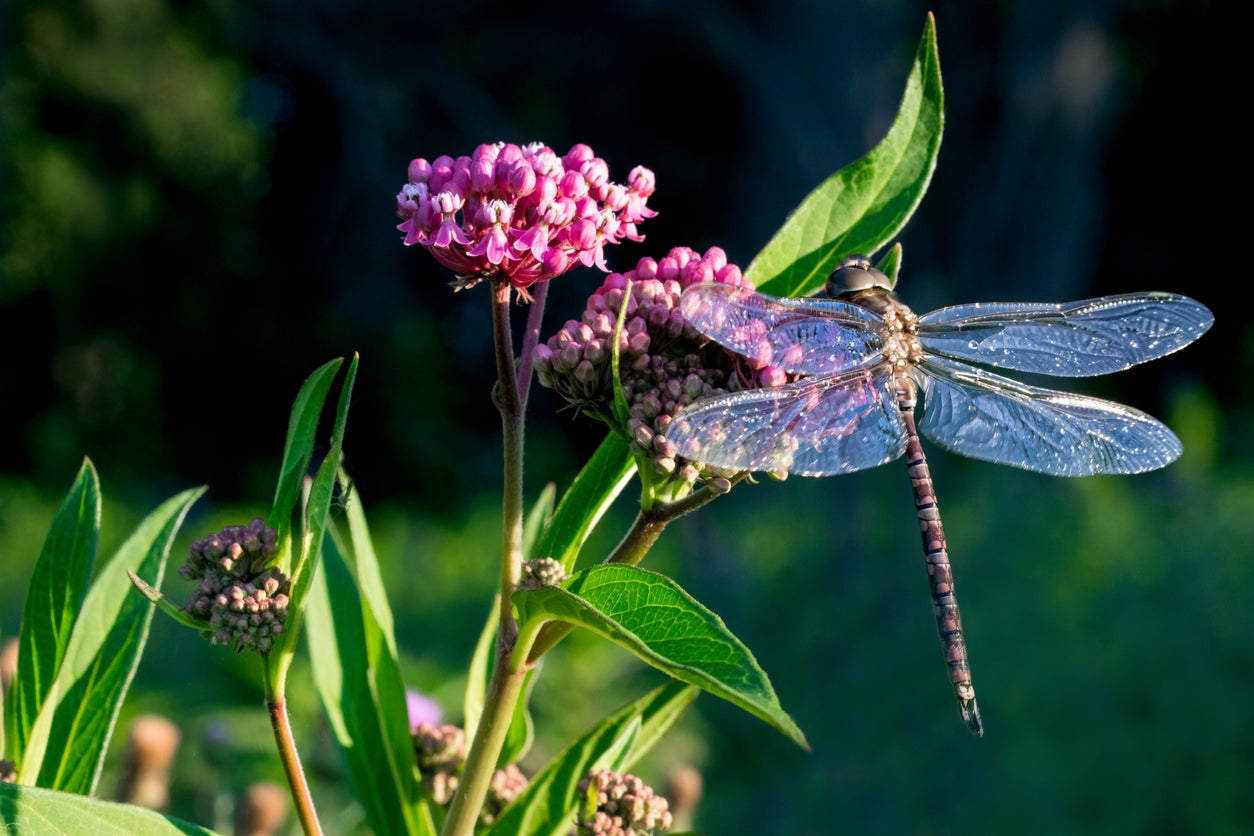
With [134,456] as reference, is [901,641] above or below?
below

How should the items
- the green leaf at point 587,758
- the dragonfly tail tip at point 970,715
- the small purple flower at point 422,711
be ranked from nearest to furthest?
the green leaf at point 587,758 < the dragonfly tail tip at point 970,715 < the small purple flower at point 422,711

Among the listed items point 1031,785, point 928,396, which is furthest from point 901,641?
point 928,396

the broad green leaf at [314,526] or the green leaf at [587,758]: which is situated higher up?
the broad green leaf at [314,526]

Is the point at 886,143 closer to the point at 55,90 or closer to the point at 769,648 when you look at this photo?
the point at 769,648

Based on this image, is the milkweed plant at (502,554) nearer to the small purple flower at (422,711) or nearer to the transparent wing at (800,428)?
the transparent wing at (800,428)

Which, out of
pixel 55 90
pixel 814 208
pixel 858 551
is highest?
pixel 55 90

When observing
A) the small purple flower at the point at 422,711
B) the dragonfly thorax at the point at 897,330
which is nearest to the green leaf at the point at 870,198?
the dragonfly thorax at the point at 897,330

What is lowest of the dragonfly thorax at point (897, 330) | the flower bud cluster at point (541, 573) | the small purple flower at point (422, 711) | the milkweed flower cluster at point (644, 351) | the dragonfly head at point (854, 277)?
the small purple flower at point (422, 711)
